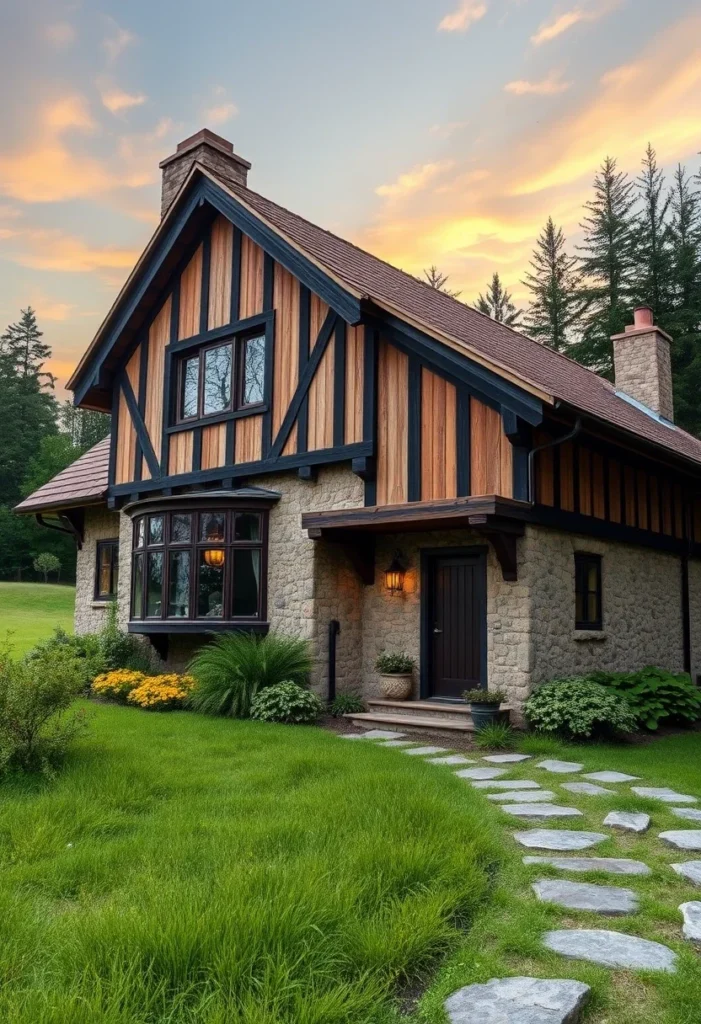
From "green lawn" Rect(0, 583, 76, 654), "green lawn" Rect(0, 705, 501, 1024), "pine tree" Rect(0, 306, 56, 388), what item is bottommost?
"green lawn" Rect(0, 705, 501, 1024)

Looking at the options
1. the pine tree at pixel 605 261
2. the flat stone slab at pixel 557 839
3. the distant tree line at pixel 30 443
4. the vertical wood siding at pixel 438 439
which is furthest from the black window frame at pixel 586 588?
the distant tree line at pixel 30 443

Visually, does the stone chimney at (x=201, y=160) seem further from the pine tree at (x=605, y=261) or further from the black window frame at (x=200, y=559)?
the pine tree at (x=605, y=261)

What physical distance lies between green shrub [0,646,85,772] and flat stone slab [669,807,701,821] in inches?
176

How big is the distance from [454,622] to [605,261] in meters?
25.0

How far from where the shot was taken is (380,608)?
426 inches

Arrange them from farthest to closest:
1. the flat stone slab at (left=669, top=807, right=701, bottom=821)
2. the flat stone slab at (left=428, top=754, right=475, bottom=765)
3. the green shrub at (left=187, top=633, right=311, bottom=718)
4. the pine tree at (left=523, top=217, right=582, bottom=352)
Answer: the pine tree at (left=523, top=217, right=582, bottom=352) → the green shrub at (left=187, top=633, right=311, bottom=718) → the flat stone slab at (left=428, top=754, right=475, bottom=765) → the flat stone slab at (left=669, top=807, right=701, bottom=821)

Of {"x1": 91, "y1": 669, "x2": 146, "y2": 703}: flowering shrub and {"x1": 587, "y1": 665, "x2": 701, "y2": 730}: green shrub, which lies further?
{"x1": 91, "y1": 669, "x2": 146, "y2": 703}: flowering shrub

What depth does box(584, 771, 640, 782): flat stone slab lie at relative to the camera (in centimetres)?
655

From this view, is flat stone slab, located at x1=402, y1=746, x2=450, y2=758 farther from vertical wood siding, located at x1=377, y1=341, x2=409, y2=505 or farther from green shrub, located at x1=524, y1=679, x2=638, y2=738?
vertical wood siding, located at x1=377, y1=341, x2=409, y2=505

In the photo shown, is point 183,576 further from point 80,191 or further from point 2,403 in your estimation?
point 2,403

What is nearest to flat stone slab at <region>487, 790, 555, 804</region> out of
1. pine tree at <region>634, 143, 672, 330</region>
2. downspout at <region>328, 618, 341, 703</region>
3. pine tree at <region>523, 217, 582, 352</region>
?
downspout at <region>328, 618, 341, 703</region>

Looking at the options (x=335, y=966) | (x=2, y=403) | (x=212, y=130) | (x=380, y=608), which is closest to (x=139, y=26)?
(x=212, y=130)

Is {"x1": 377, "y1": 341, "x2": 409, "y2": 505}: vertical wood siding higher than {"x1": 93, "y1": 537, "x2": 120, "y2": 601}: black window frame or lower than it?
higher

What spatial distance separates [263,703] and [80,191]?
366 inches
